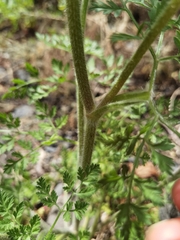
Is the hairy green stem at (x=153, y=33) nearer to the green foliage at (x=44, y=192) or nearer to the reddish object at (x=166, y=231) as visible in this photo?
the green foliage at (x=44, y=192)

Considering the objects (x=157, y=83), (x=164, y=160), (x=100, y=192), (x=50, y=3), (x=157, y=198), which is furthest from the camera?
(x=50, y=3)

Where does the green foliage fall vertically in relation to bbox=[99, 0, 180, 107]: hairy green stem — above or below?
below

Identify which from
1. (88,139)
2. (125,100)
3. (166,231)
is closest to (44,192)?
(88,139)

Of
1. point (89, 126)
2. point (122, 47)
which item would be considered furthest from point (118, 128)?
point (122, 47)

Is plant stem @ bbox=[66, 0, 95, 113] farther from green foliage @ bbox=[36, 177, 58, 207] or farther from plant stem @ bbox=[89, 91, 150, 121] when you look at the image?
green foliage @ bbox=[36, 177, 58, 207]

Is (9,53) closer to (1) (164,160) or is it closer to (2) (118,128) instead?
(2) (118,128)

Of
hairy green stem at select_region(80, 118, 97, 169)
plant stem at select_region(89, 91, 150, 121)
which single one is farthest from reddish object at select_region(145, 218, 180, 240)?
plant stem at select_region(89, 91, 150, 121)

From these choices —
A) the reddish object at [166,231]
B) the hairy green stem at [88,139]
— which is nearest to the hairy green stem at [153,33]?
the hairy green stem at [88,139]

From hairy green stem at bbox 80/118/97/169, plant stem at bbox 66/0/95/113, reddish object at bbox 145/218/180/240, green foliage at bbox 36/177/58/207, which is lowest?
reddish object at bbox 145/218/180/240
